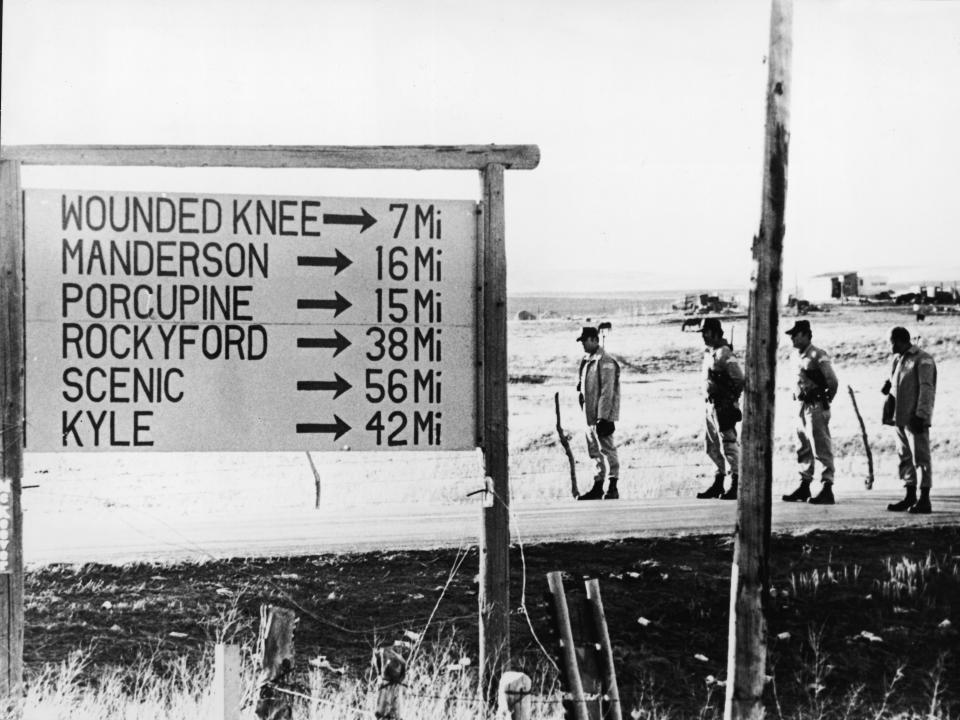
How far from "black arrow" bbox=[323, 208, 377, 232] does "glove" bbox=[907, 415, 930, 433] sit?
6.60m

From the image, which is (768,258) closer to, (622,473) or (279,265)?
(279,265)

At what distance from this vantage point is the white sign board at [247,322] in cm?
632

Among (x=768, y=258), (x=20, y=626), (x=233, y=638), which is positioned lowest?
(x=233, y=638)

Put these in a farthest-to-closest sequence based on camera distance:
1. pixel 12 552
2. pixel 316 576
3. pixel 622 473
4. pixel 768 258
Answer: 1. pixel 622 473
2. pixel 316 576
3. pixel 12 552
4. pixel 768 258

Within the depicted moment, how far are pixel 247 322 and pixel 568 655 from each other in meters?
2.39

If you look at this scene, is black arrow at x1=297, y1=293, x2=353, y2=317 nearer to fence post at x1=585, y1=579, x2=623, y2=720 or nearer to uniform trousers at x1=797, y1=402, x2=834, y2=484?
fence post at x1=585, y1=579, x2=623, y2=720

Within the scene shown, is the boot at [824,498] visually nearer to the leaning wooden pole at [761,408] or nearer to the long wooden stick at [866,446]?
the long wooden stick at [866,446]

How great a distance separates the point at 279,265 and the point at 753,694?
3220 millimetres

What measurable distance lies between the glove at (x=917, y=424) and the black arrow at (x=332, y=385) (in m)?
6.58

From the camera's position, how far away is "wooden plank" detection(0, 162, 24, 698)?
6250 millimetres

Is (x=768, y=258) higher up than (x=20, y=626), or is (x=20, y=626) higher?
(x=768, y=258)

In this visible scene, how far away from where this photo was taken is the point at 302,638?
8.33m

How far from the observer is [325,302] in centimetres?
643

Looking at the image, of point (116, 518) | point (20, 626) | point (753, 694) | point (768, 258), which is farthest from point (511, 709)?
point (116, 518)
